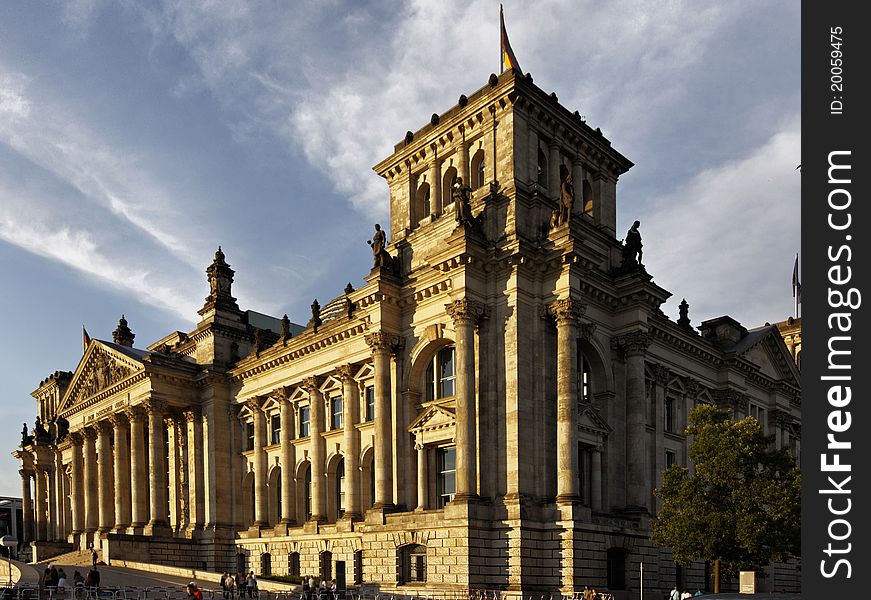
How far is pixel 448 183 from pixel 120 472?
35.3 m

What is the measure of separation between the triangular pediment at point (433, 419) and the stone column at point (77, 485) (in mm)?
40688

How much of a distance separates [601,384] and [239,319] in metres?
30.7

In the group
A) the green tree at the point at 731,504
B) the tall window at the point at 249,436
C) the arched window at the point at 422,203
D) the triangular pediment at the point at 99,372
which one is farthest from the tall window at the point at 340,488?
the green tree at the point at 731,504

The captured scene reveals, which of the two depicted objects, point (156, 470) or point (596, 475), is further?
point (156, 470)

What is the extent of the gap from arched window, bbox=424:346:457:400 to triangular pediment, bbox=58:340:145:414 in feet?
83.4

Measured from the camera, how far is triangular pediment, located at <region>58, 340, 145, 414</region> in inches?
2366

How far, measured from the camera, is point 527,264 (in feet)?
125

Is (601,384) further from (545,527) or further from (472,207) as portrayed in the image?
(472,207)

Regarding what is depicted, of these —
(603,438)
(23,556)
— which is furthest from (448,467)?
(23,556)

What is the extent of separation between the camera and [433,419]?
39.7 m

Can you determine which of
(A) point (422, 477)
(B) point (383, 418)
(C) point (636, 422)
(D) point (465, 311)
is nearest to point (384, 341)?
(B) point (383, 418)

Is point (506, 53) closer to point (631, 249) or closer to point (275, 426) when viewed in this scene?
point (631, 249)

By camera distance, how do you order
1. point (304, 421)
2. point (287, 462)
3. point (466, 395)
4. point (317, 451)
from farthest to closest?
point (304, 421)
point (287, 462)
point (317, 451)
point (466, 395)

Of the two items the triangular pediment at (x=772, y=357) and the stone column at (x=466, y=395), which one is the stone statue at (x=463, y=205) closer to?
the stone column at (x=466, y=395)
